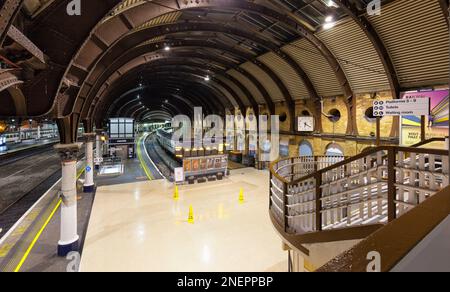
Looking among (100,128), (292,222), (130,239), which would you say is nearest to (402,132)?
(292,222)

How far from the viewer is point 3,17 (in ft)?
8.79

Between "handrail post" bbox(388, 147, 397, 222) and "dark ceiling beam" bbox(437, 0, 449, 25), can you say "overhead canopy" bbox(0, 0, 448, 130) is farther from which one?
"handrail post" bbox(388, 147, 397, 222)

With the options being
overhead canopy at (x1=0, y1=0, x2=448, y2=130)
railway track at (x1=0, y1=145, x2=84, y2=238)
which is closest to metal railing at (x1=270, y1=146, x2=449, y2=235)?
overhead canopy at (x1=0, y1=0, x2=448, y2=130)

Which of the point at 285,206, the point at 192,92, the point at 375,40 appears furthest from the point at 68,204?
the point at 192,92

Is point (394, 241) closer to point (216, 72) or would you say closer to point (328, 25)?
point (328, 25)

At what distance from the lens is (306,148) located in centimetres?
1666

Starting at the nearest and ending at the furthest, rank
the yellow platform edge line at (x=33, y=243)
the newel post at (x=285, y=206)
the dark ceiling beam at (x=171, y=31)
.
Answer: the newel post at (x=285, y=206) < the yellow platform edge line at (x=33, y=243) < the dark ceiling beam at (x=171, y=31)

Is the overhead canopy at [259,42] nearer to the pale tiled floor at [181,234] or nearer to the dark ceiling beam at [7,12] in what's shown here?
the dark ceiling beam at [7,12]

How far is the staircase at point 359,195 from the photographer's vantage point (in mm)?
3695

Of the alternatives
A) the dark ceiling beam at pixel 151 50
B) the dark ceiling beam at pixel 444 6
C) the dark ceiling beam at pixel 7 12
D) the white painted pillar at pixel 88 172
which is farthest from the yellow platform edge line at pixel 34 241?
the dark ceiling beam at pixel 444 6

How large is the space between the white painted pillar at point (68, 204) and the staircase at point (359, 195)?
6882 millimetres

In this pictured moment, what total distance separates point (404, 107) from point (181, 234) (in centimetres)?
837

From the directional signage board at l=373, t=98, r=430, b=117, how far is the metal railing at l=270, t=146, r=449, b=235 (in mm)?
1437
